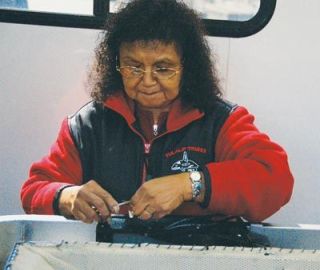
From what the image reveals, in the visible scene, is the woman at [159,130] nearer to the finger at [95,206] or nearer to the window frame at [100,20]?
the finger at [95,206]

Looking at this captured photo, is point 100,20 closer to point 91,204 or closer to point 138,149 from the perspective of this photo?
point 138,149

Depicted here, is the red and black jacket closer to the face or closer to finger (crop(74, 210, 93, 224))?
the face

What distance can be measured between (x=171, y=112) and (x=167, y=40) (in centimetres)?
21

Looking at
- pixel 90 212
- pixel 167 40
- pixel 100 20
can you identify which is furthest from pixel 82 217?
pixel 100 20

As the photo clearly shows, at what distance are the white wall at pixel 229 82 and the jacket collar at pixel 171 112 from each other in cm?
50

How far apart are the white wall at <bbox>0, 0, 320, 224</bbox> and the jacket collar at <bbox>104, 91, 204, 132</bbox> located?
1.62 feet

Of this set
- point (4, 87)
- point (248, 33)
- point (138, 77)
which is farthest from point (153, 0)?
point (4, 87)

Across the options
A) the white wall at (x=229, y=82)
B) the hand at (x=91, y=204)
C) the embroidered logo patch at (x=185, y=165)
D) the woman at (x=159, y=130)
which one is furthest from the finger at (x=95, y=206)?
the white wall at (x=229, y=82)

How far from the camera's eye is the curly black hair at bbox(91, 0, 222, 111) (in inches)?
68.6

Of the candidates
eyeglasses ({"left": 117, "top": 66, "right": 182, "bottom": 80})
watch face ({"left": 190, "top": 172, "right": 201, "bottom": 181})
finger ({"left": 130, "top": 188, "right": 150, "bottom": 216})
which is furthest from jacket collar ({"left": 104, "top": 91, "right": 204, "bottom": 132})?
finger ({"left": 130, "top": 188, "right": 150, "bottom": 216})

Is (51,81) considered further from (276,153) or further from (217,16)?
(276,153)

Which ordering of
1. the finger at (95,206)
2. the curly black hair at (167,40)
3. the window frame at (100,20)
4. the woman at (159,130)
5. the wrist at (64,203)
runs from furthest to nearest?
the window frame at (100,20) < the curly black hair at (167,40) < the woman at (159,130) < the wrist at (64,203) < the finger at (95,206)

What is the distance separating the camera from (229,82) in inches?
90.4

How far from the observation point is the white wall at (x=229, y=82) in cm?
227
